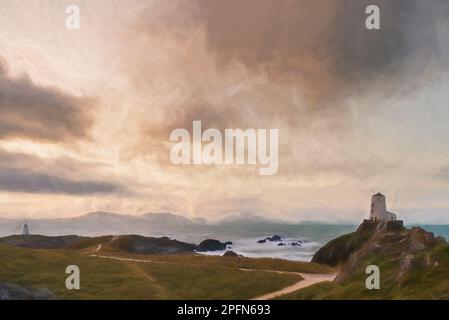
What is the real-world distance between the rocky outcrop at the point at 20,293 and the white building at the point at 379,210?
2576 inches

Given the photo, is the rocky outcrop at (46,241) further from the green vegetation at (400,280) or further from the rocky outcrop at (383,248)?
the green vegetation at (400,280)

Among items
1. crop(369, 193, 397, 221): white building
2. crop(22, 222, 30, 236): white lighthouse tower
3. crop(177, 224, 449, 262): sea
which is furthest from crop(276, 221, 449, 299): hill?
crop(22, 222, 30, 236): white lighthouse tower

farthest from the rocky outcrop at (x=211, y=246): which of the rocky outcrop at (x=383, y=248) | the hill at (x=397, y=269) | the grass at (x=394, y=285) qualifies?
the grass at (x=394, y=285)

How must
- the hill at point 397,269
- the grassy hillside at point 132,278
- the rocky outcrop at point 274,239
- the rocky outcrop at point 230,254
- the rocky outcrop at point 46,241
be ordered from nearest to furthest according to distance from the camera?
1. the hill at point 397,269
2. the grassy hillside at point 132,278
3. the rocky outcrop at point 230,254
4. the rocky outcrop at point 46,241
5. the rocky outcrop at point 274,239

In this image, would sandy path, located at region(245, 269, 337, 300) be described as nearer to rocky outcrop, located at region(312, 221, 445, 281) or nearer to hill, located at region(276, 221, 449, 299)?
rocky outcrop, located at region(312, 221, 445, 281)

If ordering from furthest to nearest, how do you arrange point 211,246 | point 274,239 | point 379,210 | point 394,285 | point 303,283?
point 274,239 < point 211,246 < point 379,210 < point 303,283 < point 394,285

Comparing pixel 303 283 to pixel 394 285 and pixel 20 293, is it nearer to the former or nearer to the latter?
pixel 394 285

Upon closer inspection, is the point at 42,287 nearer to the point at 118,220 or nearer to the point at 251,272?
the point at 251,272

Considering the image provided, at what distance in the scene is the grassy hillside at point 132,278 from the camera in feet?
239

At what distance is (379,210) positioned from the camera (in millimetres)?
95312

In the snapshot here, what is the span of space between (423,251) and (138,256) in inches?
2551

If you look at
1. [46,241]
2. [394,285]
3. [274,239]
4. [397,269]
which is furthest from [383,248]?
[46,241]

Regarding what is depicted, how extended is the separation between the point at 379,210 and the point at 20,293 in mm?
70785

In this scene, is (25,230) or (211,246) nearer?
(25,230)
